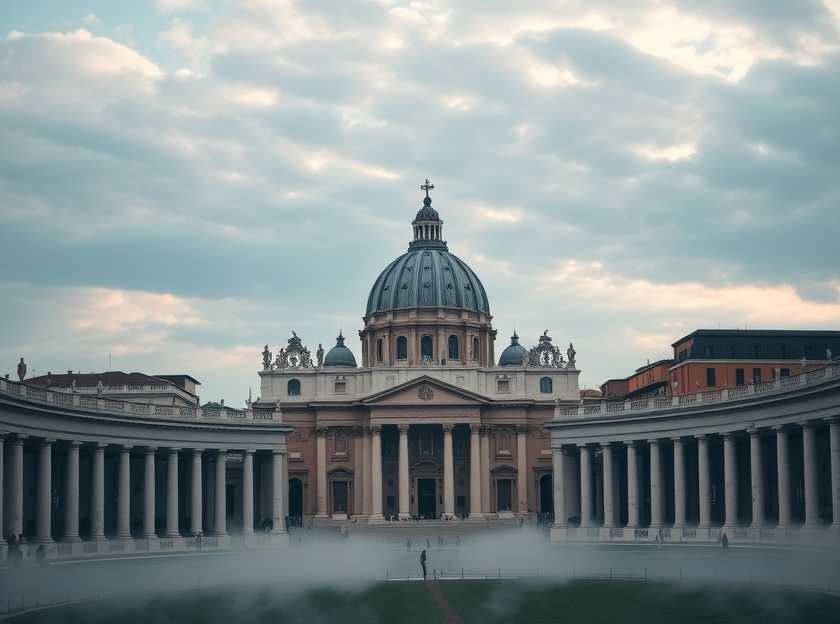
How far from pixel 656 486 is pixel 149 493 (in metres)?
38.6

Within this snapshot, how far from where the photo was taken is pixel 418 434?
168m

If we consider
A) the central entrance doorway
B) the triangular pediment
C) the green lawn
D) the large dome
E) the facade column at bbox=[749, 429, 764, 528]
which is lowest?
the green lawn

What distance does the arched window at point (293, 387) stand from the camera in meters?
171

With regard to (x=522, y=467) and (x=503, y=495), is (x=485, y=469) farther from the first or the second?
(x=522, y=467)

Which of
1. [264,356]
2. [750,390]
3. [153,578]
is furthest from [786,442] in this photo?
[264,356]

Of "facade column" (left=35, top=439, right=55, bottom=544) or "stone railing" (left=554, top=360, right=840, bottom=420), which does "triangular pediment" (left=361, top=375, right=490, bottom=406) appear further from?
"facade column" (left=35, top=439, right=55, bottom=544)

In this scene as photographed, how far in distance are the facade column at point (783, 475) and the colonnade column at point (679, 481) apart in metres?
14.4

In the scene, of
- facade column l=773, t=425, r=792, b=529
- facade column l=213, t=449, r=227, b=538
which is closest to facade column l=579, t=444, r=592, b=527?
facade column l=773, t=425, r=792, b=529

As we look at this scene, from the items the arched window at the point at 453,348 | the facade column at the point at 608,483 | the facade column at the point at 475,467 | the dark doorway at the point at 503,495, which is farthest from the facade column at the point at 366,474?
the facade column at the point at 608,483

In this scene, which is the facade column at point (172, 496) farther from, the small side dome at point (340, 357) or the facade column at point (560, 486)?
the small side dome at point (340, 357)

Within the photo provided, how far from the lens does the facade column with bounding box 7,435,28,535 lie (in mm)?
91312

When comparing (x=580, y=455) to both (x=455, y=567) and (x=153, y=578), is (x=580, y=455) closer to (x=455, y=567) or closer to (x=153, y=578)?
(x=455, y=567)

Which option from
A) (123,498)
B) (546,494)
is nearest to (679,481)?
(123,498)

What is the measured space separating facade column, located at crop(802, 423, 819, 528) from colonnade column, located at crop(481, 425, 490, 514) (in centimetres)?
6931
